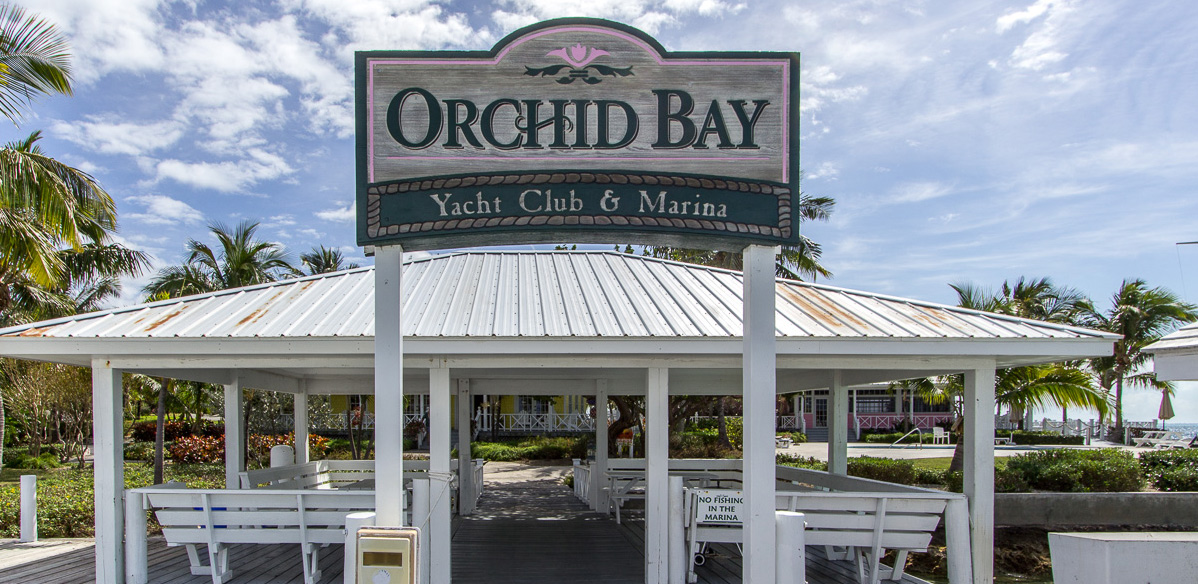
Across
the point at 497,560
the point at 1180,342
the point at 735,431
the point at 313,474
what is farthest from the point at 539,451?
the point at 1180,342

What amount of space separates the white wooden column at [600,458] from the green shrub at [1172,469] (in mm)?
11899

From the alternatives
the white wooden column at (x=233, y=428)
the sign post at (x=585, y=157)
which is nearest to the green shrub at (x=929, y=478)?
the sign post at (x=585, y=157)

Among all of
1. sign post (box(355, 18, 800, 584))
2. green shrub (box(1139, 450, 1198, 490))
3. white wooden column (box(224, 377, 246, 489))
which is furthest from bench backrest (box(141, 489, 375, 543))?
green shrub (box(1139, 450, 1198, 490))

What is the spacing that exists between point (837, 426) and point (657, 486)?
154 inches

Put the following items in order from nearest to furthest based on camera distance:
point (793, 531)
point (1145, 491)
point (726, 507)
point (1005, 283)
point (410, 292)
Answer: point (793, 531) < point (726, 507) < point (410, 292) < point (1145, 491) < point (1005, 283)

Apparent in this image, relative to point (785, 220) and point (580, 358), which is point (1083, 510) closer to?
point (580, 358)

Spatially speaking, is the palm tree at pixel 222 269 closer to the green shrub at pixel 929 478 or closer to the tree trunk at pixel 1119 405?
the green shrub at pixel 929 478

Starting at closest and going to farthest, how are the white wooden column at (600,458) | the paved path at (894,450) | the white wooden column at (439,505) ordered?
1. the white wooden column at (439,505)
2. the white wooden column at (600,458)
3. the paved path at (894,450)

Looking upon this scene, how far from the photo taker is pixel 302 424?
12188mm

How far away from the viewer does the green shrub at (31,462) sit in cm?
2315

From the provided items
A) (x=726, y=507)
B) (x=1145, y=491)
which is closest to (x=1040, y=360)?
(x=726, y=507)

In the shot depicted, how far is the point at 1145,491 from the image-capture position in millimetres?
15805

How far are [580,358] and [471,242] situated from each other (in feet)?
8.45

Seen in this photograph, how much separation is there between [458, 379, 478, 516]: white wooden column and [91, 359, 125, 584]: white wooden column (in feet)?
18.0
